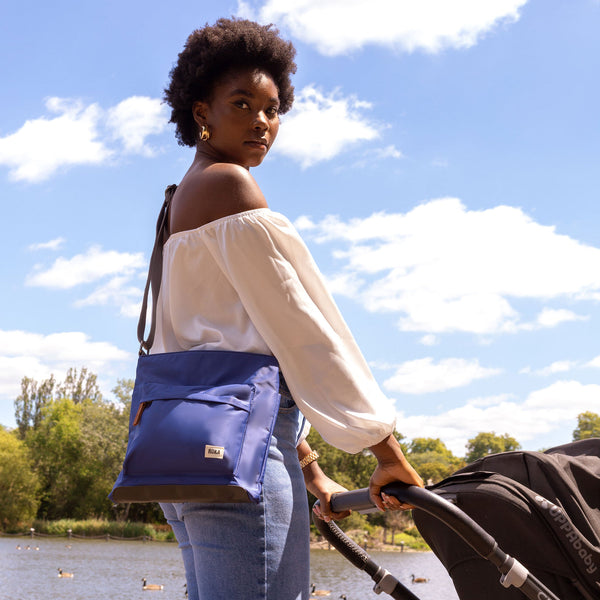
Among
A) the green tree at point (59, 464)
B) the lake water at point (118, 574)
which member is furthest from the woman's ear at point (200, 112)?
the green tree at point (59, 464)

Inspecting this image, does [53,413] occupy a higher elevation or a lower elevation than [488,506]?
higher

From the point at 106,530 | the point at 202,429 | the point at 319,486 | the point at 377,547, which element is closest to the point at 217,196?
the point at 202,429

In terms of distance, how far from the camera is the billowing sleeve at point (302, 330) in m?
1.49

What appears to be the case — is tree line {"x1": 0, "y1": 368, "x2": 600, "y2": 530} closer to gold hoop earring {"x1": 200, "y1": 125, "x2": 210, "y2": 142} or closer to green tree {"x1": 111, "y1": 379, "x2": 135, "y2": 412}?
green tree {"x1": 111, "y1": 379, "x2": 135, "y2": 412}

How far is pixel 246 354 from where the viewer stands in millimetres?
1526

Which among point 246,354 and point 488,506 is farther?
point 488,506

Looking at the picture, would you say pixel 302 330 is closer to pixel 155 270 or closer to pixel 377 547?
pixel 155 270

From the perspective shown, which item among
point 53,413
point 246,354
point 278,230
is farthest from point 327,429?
point 53,413

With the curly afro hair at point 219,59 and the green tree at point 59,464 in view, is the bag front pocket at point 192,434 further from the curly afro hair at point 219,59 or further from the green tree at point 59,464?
the green tree at point 59,464

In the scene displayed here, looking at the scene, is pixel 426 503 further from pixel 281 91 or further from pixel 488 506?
pixel 281 91

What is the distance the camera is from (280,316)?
1.52m

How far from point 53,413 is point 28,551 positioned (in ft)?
90.9

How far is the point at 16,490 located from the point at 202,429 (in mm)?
55349

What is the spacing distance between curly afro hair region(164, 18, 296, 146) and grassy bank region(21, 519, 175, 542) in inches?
1825
